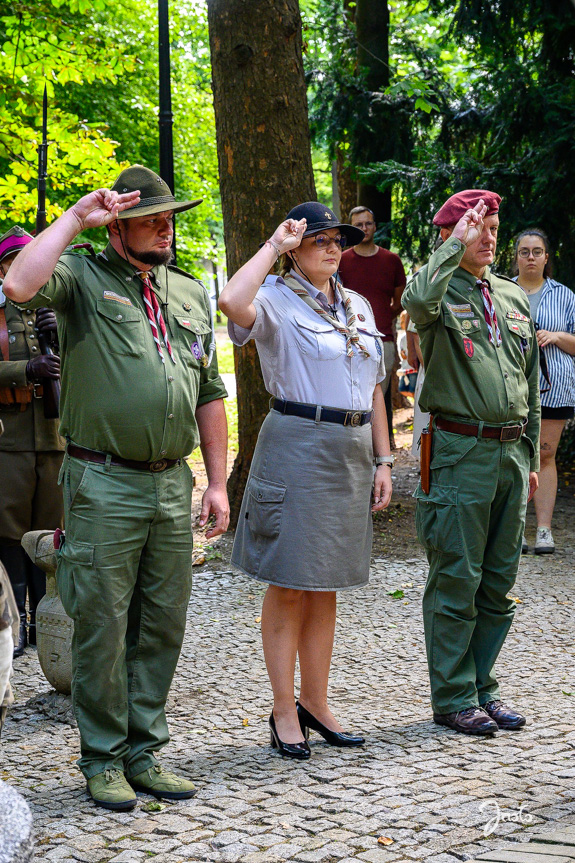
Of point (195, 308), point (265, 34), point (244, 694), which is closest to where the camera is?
point (195, 308)

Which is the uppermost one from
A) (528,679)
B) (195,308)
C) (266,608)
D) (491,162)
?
(491,162)

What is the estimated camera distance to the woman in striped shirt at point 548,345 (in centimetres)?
743

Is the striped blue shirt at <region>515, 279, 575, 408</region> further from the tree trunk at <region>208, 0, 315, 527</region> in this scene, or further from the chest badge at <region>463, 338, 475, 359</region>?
the chest badge at <region>463, 338, 475, 359</region>

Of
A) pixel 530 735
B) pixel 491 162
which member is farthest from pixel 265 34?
pixel 530 735

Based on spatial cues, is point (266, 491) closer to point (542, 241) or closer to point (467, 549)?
point (467, 549)

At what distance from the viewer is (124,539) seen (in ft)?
12.1

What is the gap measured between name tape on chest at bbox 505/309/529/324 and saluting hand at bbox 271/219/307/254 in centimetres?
113

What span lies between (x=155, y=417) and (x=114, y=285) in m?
0.51

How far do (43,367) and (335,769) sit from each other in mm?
2589

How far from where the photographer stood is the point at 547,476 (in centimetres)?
811

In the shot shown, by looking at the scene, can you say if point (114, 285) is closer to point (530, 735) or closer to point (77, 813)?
point (77, 813)

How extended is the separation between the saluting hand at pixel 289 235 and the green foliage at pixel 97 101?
4.81 m

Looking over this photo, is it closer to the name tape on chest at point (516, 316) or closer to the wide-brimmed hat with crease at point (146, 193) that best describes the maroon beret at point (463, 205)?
the name tape on chest at point (516, 316)

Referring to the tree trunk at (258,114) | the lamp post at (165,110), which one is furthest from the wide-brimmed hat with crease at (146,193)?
the lamp post at (165,110)
